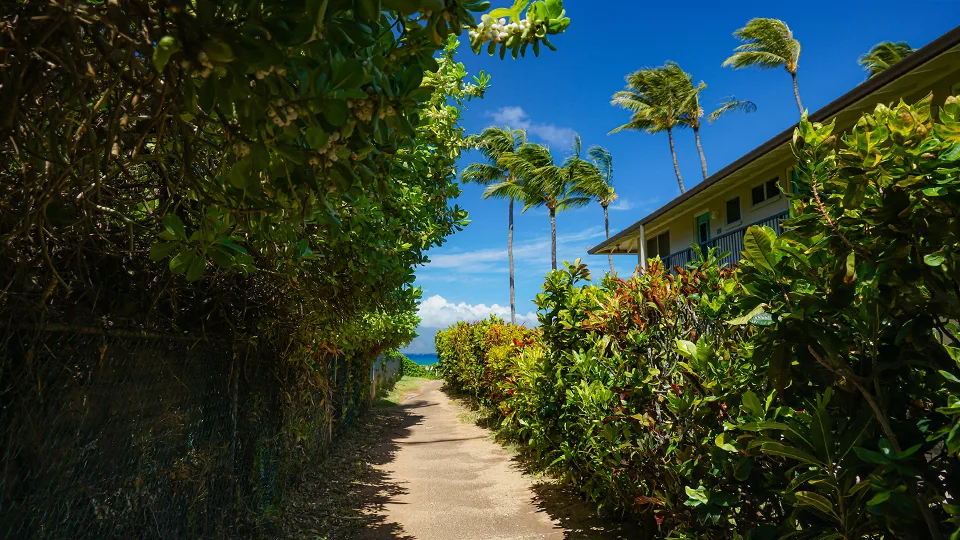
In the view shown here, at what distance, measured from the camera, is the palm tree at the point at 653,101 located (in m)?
32.6

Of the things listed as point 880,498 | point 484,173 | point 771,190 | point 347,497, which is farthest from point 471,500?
point 484,173

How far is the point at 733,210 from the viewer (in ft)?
51.5

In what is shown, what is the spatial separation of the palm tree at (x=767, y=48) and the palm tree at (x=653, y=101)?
4.61 m

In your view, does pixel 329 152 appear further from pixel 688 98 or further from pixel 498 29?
pixel 688 98

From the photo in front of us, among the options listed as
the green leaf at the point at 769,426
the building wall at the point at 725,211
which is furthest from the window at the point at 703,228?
the green leaf at the point at 769,426

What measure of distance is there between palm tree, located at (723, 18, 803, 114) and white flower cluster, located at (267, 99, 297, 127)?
36674 mm

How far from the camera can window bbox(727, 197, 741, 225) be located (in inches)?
606

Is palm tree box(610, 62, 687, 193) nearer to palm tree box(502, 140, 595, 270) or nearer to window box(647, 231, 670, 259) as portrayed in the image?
palm tree box(502, 140, 595, 270)

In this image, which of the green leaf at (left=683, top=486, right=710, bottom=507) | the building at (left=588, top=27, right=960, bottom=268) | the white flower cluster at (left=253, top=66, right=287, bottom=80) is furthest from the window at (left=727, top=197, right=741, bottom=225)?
the white flower cluster at (left=253, top=66, right=287, bottom=80)

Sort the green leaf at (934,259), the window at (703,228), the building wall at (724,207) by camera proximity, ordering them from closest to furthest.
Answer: the green leaf at (934,259) → the building wall at (724,207) → the window at (703,228)

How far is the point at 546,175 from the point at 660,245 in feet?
43.4

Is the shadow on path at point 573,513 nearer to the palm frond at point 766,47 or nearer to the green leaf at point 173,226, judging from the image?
the green leaf at point 173,226

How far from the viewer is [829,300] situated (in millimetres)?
1818

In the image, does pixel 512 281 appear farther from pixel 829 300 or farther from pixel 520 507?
pixel 829 300
